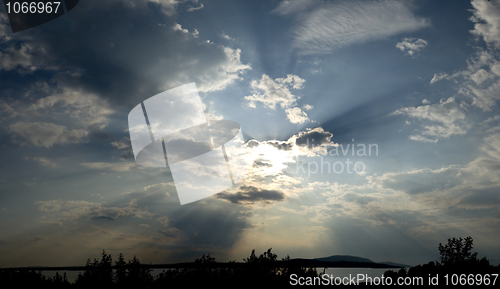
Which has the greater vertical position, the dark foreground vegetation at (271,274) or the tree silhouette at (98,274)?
the dark foreground vegetation at (271,274)

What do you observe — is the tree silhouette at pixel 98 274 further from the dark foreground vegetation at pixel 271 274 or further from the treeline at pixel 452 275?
the treeline at pixel 452 275

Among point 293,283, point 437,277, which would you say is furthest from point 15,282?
point 437,277

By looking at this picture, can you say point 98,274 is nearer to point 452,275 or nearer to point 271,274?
point 271,274

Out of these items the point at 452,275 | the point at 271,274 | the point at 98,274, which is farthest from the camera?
the point at 98,274

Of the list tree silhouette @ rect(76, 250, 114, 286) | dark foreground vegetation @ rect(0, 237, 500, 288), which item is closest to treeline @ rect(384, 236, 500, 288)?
dark foreground vegetation @ rect(0, 237, 500, 288)

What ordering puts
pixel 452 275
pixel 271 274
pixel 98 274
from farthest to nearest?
pixel 98 274 → pixel 271 274 → pixel 452 275

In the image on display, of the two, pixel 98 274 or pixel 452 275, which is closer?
pixel 452 275

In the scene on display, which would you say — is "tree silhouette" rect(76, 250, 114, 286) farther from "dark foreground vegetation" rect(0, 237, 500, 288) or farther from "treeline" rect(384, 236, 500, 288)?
"treeline" rect(384, 236, 500, 288)

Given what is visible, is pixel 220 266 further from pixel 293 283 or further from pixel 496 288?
pixel 496 288

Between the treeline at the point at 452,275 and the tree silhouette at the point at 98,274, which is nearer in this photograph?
the treeline at the point at 452,275

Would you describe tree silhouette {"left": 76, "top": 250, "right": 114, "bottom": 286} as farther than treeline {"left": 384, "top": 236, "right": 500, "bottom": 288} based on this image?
Answer: Yes

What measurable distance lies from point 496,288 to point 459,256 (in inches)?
4183

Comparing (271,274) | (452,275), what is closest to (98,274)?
(271,274)

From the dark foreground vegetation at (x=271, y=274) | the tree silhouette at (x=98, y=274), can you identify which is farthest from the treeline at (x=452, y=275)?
the tree silhouette at (x=98, y=274)
